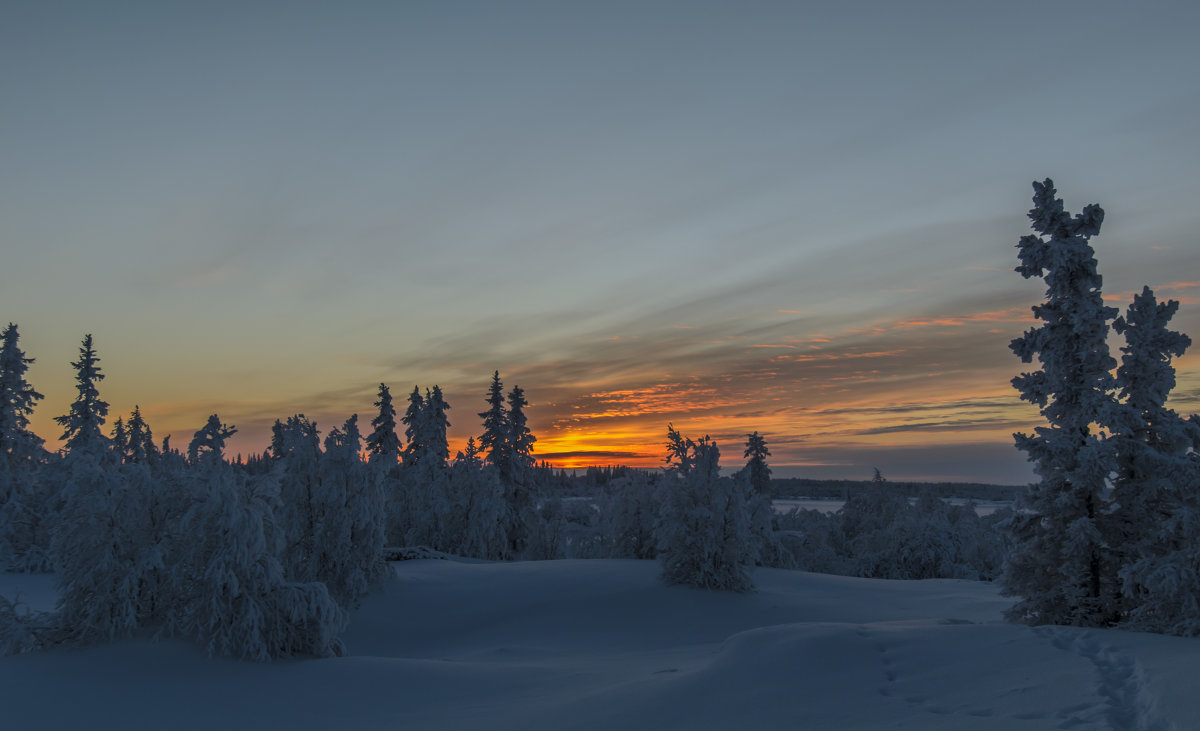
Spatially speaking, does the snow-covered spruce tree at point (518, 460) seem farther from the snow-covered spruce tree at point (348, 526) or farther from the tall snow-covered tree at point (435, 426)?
the snow-covered spruce tree at point (348, 526)

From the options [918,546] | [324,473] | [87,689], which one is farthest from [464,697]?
[918,546]

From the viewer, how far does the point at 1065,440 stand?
1225 centimetres

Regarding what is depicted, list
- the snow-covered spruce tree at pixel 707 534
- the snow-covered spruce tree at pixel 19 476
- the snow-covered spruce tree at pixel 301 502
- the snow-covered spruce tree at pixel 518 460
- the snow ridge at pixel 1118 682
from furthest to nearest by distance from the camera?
the snow-covered spruce tree at pixel 518 460 → the snow-covered spruce tree at pixel 19 476 → the snow-covered spruce tree at pixel 707 534 → the snow-covered spruce tree at pixel 301 502 → the snow ridge at pixel 1118 682

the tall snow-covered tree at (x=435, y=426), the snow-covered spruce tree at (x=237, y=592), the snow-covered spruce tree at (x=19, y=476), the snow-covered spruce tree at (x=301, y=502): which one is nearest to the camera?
the snow-covered spruce tree at (x=237, y=592)

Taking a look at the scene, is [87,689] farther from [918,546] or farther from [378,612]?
[918,546]

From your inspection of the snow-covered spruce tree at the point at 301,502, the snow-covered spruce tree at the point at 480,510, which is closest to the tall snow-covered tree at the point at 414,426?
the snow-covered spruce tree at the point at 480,510

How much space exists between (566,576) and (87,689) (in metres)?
15.1

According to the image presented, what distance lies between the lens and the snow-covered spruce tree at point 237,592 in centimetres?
1168

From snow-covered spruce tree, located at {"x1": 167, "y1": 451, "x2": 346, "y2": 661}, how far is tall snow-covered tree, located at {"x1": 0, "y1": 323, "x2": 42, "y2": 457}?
33293 mm

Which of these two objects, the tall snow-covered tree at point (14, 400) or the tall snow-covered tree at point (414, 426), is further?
the tall snow-covered tree at point (414, 426)

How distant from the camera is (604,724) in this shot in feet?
26.7

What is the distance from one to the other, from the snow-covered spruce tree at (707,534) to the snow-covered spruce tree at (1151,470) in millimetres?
12168

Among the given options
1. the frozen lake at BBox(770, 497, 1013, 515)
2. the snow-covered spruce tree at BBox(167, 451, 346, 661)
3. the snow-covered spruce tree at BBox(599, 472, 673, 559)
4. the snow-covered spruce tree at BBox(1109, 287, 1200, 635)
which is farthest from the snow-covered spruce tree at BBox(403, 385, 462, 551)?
the frozen lake at BBox(770, 497, 1013, 515)

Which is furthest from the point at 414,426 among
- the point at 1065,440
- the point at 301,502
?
the point at 1065,440
